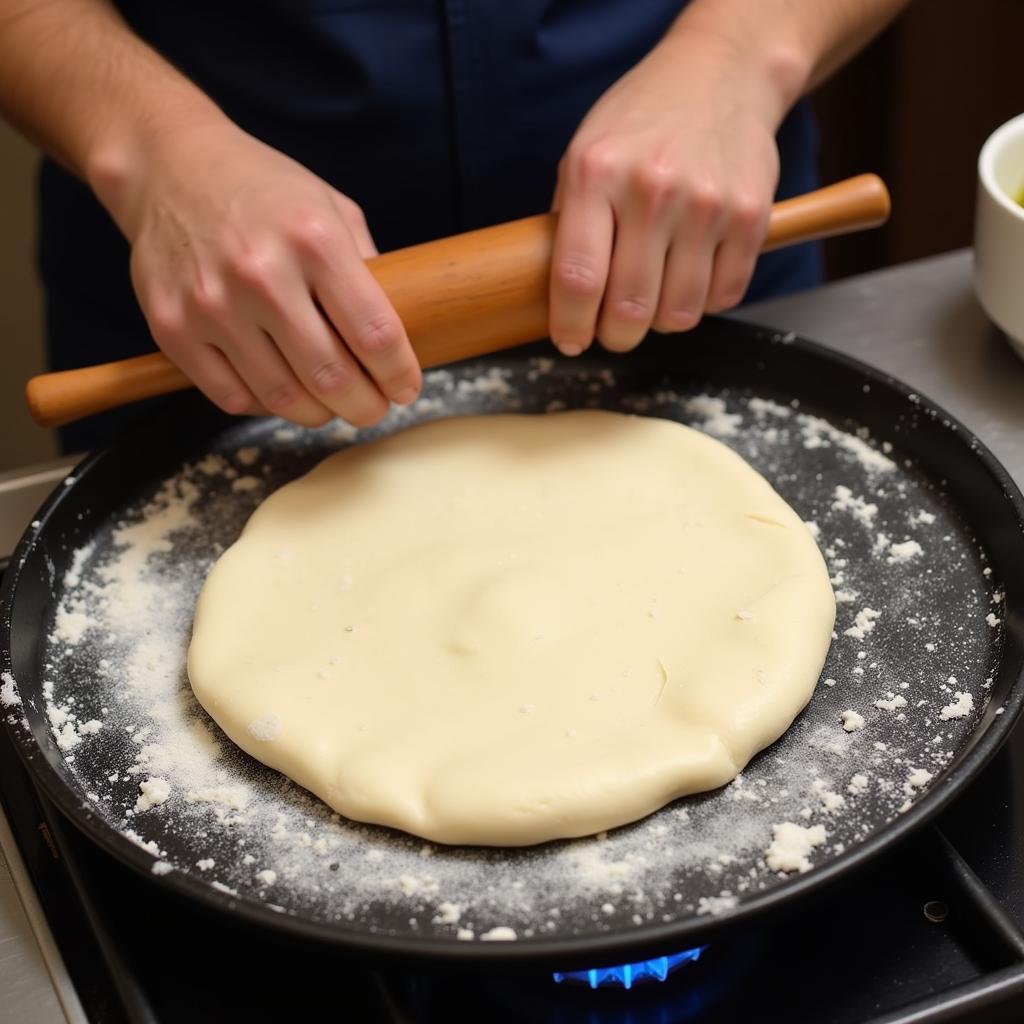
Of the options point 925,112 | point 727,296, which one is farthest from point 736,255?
point 925,112

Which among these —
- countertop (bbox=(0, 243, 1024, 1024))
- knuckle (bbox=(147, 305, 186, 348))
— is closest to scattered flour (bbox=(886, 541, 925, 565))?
countertop (bbox=(0, 243, 1024, 1024))

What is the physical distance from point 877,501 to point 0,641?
70 cm

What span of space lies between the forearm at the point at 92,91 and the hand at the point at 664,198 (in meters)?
0.33

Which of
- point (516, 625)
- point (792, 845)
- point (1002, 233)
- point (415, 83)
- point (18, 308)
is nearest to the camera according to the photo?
point (792, 845)

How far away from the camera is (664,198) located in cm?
98

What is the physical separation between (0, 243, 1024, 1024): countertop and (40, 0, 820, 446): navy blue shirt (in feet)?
0.95

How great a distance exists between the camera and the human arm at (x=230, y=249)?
928 millimetres

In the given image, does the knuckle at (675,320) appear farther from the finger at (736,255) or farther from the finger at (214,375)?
the finger at (214,375)

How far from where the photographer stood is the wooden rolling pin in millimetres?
996

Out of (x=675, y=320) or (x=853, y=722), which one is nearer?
(x=853, y=722)

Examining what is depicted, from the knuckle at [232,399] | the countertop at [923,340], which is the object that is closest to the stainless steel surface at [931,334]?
the countertop at [923,340]

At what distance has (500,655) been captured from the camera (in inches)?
34.3

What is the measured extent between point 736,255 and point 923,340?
308 mm

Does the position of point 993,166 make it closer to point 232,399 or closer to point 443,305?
point 443,305
